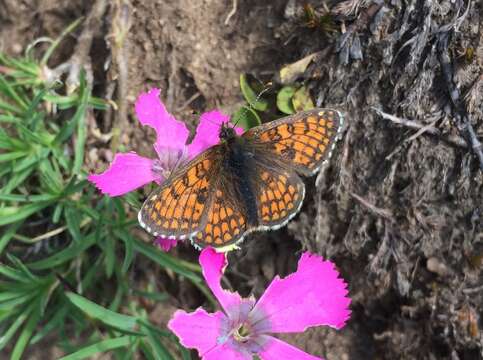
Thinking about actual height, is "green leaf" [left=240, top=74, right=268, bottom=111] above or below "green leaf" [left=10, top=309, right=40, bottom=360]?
above

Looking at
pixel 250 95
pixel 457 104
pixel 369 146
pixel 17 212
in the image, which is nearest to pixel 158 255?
pixel 17 212

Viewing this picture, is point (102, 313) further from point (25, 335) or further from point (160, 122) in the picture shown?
point (160, 122)

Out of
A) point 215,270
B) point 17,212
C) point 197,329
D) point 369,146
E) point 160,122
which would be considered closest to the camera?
point 197,329

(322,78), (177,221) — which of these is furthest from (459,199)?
(177,221)

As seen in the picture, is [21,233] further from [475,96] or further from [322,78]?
[475,96]

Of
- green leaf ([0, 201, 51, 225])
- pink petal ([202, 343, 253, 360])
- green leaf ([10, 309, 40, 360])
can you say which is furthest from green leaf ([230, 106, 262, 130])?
green leaf ([10, 309, 40, 360])

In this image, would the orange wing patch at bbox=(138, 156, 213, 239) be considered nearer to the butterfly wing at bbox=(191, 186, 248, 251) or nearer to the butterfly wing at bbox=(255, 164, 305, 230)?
the butterfly wing at bbox=(191, 186, 248, 251)

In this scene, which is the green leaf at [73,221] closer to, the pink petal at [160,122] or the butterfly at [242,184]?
the pink petal at [160,122]
